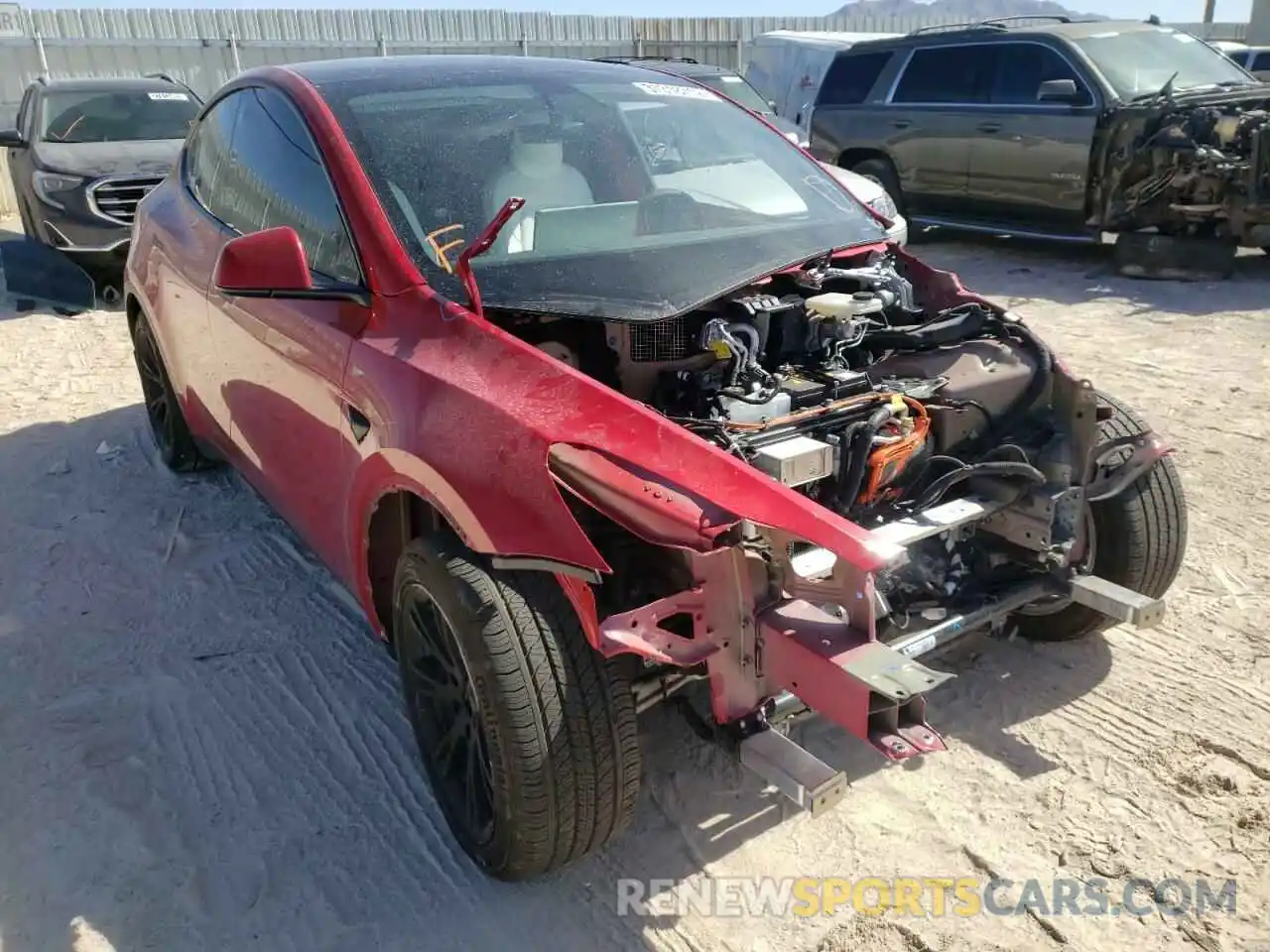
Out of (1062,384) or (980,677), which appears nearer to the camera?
(1062,384)

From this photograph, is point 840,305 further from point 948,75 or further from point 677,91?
point 948,75

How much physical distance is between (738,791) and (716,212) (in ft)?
5.79

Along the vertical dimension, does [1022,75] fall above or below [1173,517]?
above

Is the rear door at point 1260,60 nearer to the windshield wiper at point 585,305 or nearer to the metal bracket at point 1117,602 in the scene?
the metal bracket at point 1117,602

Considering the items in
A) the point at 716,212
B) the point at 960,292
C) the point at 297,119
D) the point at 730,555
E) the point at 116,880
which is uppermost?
the point at 297,119

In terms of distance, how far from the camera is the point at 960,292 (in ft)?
11.3

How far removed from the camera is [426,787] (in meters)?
2.87

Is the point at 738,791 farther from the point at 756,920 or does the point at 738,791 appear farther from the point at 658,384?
the point at 658,384

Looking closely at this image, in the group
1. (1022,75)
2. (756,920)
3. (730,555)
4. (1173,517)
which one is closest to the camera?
(730,555)

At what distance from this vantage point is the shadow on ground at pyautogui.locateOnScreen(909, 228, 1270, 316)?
7.61m

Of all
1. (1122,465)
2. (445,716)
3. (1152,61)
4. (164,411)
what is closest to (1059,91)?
(1152,61)

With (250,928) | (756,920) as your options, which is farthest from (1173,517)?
(250,928)

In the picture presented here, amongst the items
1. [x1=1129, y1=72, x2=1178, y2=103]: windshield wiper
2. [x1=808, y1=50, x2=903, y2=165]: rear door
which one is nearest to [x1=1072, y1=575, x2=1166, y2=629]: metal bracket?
[x1=1129, y1=72, x2=1178, y2=103]: windshield wiper

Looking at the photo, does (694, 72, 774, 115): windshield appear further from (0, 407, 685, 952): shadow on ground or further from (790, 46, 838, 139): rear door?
(0, 407, 685, 952): shadow on ground
